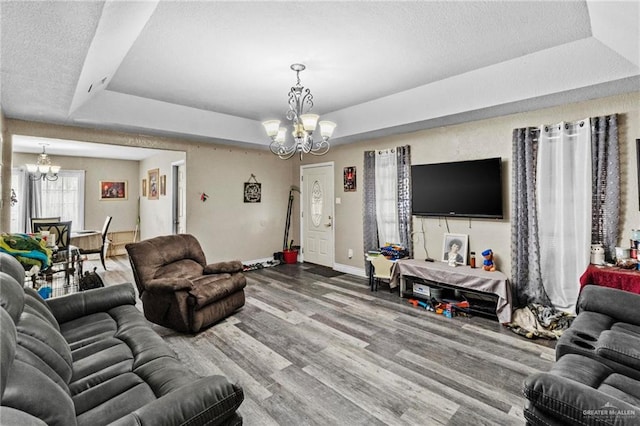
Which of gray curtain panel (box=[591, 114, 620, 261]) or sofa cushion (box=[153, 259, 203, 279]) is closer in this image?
gray curtain panel (box=[591, 114, 620, 261])

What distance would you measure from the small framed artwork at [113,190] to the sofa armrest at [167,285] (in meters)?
6.06

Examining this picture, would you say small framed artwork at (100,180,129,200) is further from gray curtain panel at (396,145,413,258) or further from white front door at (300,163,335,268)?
gray curtain panel at (396,145,413,258)

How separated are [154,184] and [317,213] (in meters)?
4.09

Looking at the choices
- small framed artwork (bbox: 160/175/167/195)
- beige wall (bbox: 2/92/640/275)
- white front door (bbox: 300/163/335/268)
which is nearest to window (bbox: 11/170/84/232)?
beige wall (bbox: 2/92/640/275)

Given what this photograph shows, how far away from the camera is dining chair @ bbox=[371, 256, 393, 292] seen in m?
4.35

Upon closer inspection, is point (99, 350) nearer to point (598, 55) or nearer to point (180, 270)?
point (180, 270)

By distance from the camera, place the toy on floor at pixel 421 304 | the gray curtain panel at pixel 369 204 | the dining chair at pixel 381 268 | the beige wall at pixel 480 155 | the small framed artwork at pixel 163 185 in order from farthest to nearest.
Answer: the small framed artwork at pixel 163 185 → the gray curtain panel at pixel 369 204 → the dining chair at pixel 381 268 → the toy on floor at pixel 421 304 → the beige wall at pixel 480 155

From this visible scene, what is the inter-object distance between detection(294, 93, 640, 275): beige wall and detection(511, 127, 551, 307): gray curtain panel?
11 cm

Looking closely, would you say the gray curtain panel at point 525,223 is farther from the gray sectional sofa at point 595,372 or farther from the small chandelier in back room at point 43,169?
the small chandelier in back room at point 43,169

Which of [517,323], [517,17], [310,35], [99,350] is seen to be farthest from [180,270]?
[517,17]

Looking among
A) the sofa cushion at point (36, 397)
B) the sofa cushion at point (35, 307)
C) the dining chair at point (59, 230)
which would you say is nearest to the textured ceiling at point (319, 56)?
the sofa cushion at point (35, 307)

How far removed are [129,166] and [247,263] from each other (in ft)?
15.9

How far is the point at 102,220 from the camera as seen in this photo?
7.62 meters

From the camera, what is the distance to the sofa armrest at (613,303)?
2.01 m
